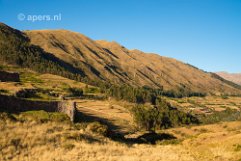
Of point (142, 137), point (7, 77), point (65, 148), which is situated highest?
point (7, 77)

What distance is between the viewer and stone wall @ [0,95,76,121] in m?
43.7

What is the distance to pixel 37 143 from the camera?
2262 cm

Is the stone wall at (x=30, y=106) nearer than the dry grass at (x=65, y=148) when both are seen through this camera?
No

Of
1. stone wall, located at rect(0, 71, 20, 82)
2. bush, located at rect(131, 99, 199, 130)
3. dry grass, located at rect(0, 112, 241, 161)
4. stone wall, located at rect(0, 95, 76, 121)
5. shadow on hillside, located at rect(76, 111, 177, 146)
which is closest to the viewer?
dry grass, located at rect(0, 112, 241, 161)

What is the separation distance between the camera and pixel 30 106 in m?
53.7

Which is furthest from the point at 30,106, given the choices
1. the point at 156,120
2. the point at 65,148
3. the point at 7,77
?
the point at 156,120

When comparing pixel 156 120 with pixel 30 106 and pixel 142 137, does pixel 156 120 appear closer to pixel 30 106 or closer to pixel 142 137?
pixel 142 137

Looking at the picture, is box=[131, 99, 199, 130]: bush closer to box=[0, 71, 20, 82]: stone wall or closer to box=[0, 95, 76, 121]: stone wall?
box=[0, 95, 76, 121]: stone wall

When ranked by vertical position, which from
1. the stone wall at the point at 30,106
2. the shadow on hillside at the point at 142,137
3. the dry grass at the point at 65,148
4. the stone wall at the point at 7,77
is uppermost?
the stone wall at the point at 7,77

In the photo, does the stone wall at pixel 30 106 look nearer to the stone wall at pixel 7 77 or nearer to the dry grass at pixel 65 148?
the dry grass at pixel 65 148

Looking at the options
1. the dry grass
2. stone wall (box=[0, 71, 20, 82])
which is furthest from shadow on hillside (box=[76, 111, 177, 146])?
stone wall (box=[0, 71, 20, 82])

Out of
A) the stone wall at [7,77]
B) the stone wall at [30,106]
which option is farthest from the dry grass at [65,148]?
the stone wall at [7,77]

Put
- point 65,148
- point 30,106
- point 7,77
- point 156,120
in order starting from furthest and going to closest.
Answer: point 156,120 < point 7,77 < point 30,106 < point 65,148

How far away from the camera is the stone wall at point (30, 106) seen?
43.7 meters
